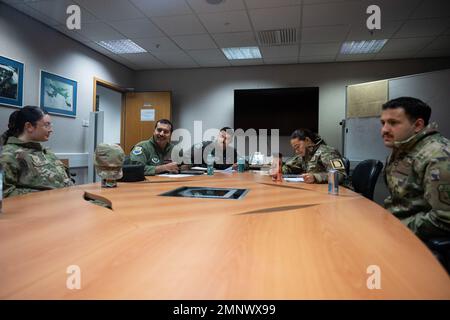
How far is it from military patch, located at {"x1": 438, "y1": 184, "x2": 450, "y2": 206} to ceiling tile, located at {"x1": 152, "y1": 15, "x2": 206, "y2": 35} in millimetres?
3218

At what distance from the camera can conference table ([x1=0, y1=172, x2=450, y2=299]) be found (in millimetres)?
514

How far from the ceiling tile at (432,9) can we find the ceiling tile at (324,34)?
76cm

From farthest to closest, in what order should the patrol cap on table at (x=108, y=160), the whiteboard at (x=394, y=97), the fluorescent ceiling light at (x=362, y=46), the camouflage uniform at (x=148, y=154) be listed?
the fluorescent ceiling light at (x=362, y=46) < the whiteboard at (x=394, y=97) < the camouflage uniform at (x=148, y=154) < the patrol cap on table at (x=108, y=160)

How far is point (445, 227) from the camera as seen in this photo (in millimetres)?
1137

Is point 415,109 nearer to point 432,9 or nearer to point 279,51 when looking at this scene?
point 432,9

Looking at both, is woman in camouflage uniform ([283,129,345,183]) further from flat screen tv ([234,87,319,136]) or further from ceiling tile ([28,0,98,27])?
ceiling tile ([28,0,98,27])

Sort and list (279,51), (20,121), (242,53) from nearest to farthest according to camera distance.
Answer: (20,121) → (279,51) → (242,53)

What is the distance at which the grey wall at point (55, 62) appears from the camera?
10.6 ft

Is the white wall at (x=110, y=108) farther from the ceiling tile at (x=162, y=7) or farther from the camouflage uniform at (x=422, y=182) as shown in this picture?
the camouflage uniform at (x=422, y=182)

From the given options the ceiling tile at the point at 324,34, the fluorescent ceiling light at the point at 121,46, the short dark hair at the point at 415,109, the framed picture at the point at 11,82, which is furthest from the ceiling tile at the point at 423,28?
the framed picture at the point at 11,82

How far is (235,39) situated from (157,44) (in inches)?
48.2

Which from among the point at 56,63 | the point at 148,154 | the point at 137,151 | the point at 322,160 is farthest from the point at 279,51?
the point at 56,63

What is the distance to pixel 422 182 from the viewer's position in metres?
1.35

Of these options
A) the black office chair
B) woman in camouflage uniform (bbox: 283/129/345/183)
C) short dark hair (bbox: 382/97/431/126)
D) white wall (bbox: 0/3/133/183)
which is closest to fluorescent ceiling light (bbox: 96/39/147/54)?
white wall (bbox: 0/3/133/183)
